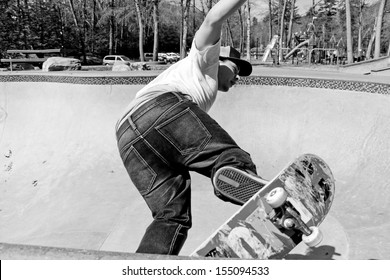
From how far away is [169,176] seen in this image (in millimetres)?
2072

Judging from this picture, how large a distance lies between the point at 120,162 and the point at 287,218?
5.23m

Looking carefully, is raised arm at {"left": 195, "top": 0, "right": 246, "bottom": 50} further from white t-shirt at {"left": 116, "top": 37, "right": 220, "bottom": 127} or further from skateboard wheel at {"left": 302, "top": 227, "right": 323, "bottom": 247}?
skateboard wheel at {"left": 302, "top": 227, "right": 323, "bottom": 247}

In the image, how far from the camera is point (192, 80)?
7.05 feet

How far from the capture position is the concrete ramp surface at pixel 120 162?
4555mm

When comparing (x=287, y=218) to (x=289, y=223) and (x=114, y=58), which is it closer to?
(x=289, y=223)

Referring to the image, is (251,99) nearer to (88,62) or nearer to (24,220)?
(24,220)

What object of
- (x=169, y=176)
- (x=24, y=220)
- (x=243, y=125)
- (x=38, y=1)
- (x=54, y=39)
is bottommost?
(x=24, y=220)

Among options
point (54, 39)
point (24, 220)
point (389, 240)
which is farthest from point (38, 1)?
point (389, 240)

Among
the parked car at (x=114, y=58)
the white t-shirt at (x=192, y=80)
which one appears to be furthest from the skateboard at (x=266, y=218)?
the parked car at (x=114, y=58)

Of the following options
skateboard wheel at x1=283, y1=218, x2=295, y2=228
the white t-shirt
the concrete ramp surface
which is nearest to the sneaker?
skateboard wheel at x1=283, y1=218, x2=295, y2=228

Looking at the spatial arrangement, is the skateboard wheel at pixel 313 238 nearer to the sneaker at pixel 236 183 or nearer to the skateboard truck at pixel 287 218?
the skateboard truck at pixel 287 218

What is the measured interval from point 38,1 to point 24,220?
118 feet

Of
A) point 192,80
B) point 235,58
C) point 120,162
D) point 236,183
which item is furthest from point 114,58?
point 236,183

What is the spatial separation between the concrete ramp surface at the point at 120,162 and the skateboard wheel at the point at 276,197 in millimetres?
1949
